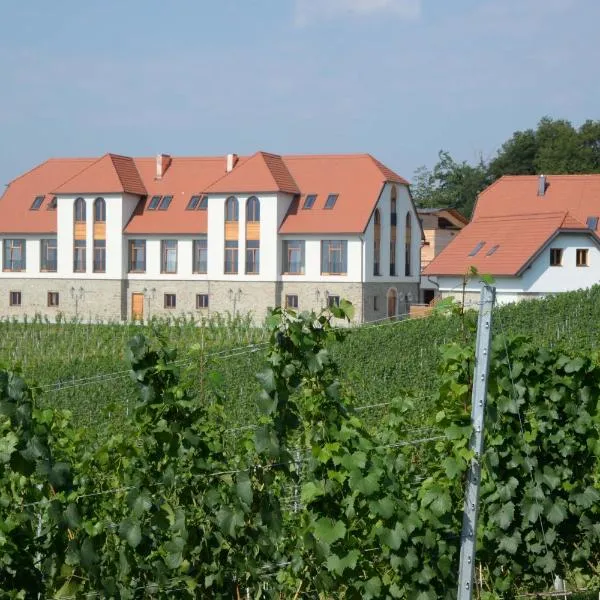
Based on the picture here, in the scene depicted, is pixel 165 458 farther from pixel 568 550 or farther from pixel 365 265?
pixel 365 265

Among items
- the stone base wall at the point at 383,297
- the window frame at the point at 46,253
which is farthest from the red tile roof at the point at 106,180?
the stone base wall at the point at 383,297

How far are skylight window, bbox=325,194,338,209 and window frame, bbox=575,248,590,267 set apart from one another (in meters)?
11.9

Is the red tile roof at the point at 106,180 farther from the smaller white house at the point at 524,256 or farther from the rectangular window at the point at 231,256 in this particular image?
the smaller white house at the point at 524,256

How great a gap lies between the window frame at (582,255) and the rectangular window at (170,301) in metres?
19.1

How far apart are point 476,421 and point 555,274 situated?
37584 mm

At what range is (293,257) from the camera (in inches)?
1951

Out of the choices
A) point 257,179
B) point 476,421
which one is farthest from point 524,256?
point 476,421

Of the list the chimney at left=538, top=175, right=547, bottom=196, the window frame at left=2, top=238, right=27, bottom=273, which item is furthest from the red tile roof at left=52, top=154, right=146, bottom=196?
the chimney at left=538, top=175, right=547, bottom=196

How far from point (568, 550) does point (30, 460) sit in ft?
13.4

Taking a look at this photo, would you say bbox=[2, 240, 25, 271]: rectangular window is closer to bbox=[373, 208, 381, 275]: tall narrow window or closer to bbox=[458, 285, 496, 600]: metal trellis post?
bbox=[373, 208, 381, 275]: tall narrow window

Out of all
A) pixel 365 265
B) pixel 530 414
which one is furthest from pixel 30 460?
pixel 365 265

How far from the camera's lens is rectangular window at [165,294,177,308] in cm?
5146

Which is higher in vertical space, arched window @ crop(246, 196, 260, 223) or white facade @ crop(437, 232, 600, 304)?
arched window @ crop(246, 196, 260, 223)

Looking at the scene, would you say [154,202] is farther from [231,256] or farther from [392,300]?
[392,300]
